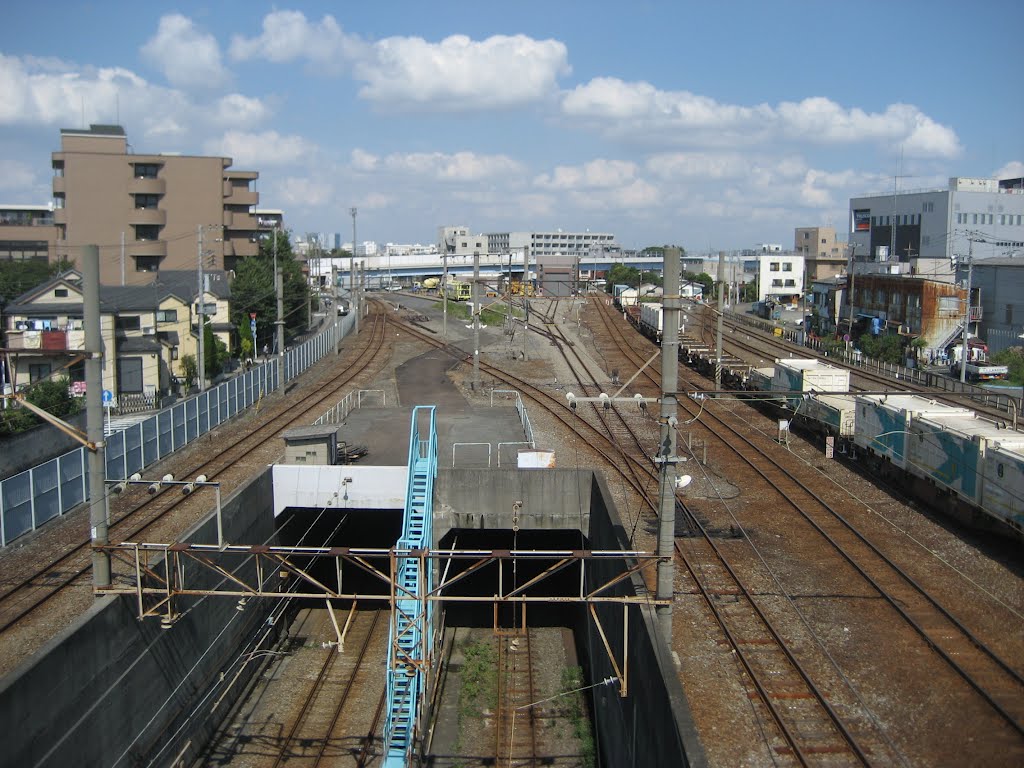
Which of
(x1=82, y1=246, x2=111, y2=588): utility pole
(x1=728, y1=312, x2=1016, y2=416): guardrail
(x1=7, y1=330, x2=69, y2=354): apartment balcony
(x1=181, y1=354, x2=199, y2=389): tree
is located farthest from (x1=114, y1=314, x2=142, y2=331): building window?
(x1=728, y1=312, x2=1016, y2=416): guardrail

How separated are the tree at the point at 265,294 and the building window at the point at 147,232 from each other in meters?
5.30

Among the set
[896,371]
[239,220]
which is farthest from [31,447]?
[239,220]

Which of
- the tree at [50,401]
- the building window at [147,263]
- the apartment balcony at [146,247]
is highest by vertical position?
the apartment balcony at [146,247]

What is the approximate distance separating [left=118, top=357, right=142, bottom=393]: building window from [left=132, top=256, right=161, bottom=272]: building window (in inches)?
783

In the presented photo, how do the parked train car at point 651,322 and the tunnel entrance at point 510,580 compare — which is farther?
the parked train car at point 651,322

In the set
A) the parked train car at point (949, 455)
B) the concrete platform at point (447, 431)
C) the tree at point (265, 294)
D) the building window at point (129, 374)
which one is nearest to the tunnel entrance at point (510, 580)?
the concrete platform at point (447, 431)

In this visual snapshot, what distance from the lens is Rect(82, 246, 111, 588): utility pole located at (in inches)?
368

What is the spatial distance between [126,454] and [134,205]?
30950mm

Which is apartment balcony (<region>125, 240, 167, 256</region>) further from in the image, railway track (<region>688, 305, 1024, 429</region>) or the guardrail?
the guardrail

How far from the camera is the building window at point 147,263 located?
45.8 meters

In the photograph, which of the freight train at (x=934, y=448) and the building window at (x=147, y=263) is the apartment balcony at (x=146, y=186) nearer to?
the building window at (x=147, y=263)

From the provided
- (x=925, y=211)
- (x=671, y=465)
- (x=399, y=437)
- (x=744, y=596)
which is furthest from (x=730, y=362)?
(x=925, y=211)

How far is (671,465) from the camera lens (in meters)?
9.08

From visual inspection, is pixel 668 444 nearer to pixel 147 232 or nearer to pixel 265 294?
pixel 265 294
